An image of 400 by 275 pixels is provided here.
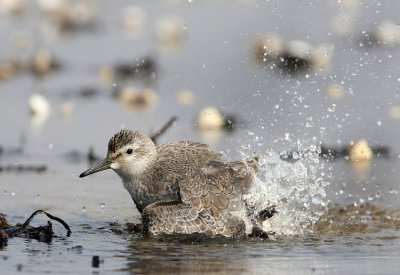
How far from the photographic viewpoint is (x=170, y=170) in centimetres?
995

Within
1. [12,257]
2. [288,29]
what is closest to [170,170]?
[12,257]

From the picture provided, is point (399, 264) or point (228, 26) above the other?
point (228, 26)

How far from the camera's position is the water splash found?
991cm

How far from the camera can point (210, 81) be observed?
14.8 metres

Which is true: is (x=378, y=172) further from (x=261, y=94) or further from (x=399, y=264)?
(x=399, y=264)

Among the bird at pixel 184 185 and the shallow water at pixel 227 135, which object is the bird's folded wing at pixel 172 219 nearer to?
the bird at pixel 184 185

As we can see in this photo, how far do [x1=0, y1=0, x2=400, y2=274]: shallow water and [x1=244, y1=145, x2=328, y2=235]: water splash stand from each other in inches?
0.6

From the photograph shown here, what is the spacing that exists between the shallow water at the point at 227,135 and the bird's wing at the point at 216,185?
23cm

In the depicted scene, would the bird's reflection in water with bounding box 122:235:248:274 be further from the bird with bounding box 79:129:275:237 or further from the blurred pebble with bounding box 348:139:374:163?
the blurred pebble with bounding box 348:139:374:163

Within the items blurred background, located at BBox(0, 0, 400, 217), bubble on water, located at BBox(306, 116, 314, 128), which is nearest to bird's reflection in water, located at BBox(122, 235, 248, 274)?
blurred background, located at BBox(0, 0, 400, 217)

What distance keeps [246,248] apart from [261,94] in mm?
5126

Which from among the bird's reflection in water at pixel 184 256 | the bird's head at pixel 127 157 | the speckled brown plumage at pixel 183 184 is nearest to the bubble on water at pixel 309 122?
the speckled brown plumage at pixel 183 184

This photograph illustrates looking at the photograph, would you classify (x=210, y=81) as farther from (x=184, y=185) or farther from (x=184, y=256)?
(x=184, y=256)

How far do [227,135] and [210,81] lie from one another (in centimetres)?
192
